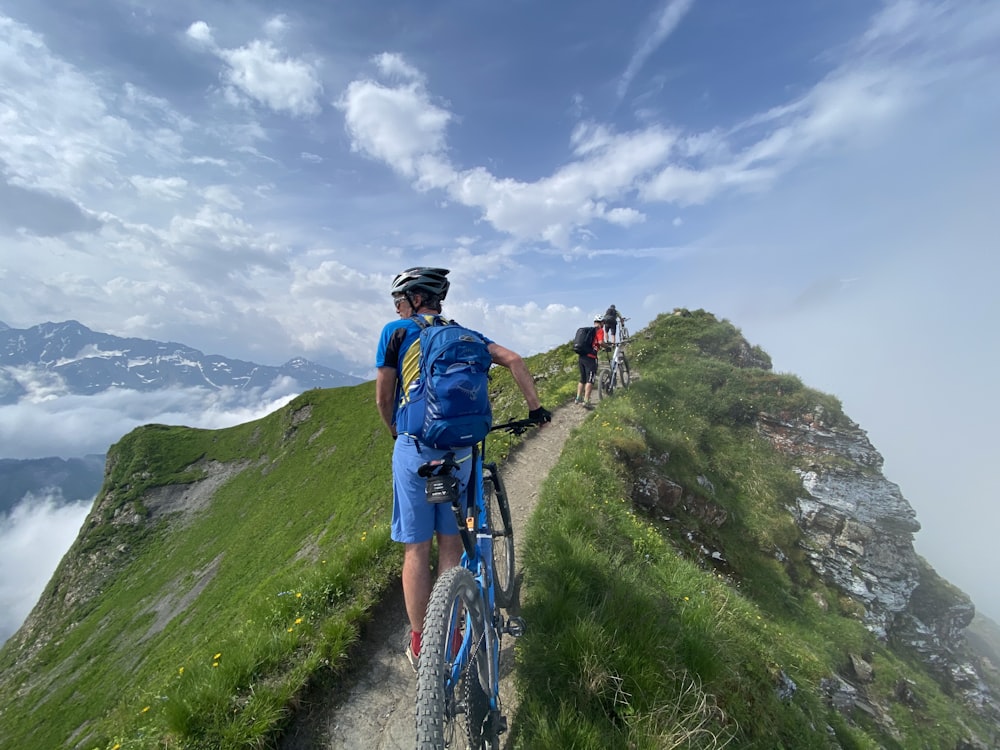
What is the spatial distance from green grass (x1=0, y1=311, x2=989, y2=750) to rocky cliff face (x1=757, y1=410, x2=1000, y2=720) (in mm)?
712

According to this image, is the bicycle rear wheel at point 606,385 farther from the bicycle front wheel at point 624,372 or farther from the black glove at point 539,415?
the black glove at point 539,415

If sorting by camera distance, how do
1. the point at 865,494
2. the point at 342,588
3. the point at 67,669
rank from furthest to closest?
1. the point at 67,669
2. the point at 865,494
3. the point at 342,588

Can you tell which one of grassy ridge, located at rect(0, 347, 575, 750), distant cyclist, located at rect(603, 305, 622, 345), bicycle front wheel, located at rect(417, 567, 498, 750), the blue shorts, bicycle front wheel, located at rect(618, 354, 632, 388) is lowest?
grassy ridge, located at rect(0, 347, 575, 750)

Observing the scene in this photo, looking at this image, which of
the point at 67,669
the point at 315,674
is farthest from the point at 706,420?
the point at 67,669

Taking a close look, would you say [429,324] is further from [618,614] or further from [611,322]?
[611,322]

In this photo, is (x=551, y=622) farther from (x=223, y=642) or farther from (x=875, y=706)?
(x=875, y=706)

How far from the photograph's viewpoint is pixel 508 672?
5.33 metres

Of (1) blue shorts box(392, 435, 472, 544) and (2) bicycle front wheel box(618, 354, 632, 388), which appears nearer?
(1) blue shorts box(392, 435, 472, 544)

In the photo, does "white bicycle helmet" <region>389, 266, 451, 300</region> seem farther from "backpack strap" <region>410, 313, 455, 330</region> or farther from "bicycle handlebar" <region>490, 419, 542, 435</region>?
"bicycle handlebar" <region>490, 419, 542, 435</region>

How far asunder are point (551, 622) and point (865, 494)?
859 inches

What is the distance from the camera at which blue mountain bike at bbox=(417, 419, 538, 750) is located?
2650mm

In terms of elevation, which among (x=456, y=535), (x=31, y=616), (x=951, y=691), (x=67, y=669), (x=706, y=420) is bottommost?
(x=31, y=616)

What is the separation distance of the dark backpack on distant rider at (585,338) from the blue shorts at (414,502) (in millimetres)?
12571

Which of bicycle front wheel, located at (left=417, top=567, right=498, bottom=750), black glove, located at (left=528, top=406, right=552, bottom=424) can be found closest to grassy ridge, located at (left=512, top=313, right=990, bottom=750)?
bicycle front wheel, located at (left=417, top=567, right=498, bottom=750)
